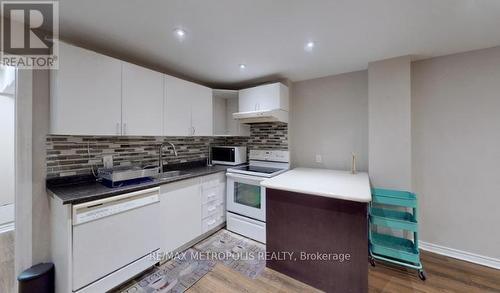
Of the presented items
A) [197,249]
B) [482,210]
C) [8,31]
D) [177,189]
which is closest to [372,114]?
[482,210]

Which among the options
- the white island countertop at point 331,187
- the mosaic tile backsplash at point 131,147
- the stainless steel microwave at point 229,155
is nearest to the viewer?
the white island countertop at point 331,187

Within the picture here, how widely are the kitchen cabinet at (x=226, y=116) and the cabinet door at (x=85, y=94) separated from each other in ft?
4.79

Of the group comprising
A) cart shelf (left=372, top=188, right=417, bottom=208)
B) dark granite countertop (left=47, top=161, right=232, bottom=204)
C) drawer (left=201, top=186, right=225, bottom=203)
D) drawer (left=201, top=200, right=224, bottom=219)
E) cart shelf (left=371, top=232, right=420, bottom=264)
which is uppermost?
dark granite countertop (left=47, top=161, right=232, bottom=204)

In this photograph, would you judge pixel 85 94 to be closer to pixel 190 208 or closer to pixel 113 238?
pixel 113 238

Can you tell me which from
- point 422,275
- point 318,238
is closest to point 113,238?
point 318,238

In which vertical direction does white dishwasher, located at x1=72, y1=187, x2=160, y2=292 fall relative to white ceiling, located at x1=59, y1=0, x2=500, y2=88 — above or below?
below

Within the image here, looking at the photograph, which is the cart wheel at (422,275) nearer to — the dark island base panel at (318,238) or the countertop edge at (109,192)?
the dark island base panel at (318,238)

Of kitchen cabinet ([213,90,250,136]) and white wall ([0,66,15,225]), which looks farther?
kitchen cabinet ([213,90,250,136])

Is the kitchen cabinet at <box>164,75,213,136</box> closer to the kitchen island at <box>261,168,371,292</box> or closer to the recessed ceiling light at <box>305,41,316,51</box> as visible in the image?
the kitchen island at <box>261,168,371,292</box>

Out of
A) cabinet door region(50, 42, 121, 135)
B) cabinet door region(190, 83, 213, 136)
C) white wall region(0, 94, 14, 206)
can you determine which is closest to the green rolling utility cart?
cabinet door region(190, 83, 213, 136)

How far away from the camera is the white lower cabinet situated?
78.6 inches

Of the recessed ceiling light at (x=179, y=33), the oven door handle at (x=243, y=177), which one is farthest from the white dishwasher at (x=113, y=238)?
the recessed ceiling light at (x=179, y=33)

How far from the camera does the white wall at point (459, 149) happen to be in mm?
1931

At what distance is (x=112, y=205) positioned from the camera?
1552 millimetres
